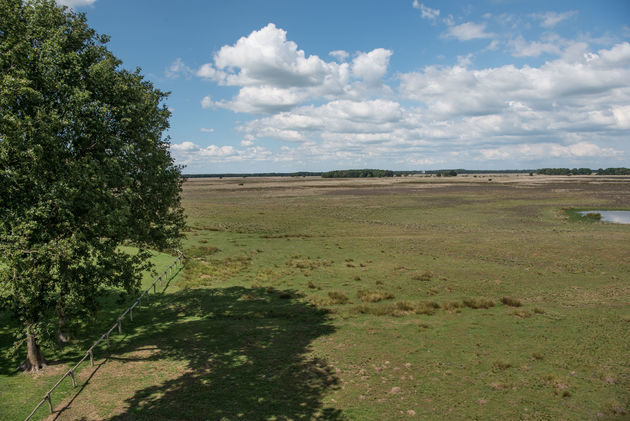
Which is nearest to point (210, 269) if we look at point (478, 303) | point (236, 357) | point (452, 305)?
point (236, 357)

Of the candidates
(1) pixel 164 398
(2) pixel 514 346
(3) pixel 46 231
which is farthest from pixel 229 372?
(2) pixel 514 346

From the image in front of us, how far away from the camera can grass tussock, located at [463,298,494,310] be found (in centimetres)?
A: 2730

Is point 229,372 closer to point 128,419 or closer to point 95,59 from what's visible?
point 128,419

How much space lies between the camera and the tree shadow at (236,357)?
15.6 metres

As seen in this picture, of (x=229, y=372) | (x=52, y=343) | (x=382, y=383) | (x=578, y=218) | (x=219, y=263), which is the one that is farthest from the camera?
(x=578, y=218)

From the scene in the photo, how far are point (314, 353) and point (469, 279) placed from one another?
21.0m

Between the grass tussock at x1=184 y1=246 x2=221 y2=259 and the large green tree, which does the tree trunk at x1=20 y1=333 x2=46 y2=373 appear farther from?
the grass tussock at x1=184 y1=246 x2=221 y2=259

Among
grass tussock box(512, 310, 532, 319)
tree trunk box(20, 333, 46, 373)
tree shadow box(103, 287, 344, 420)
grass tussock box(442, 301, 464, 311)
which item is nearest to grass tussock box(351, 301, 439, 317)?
grass tussock box(442, 301, 464, 311)

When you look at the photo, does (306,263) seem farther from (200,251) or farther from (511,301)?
(511,301)

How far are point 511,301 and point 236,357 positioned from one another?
2127cm

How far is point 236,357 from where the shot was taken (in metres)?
20.3

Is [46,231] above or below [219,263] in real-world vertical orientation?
above

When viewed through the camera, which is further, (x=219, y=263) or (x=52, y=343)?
(x=219, y=263)

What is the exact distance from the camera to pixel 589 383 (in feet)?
54.5
